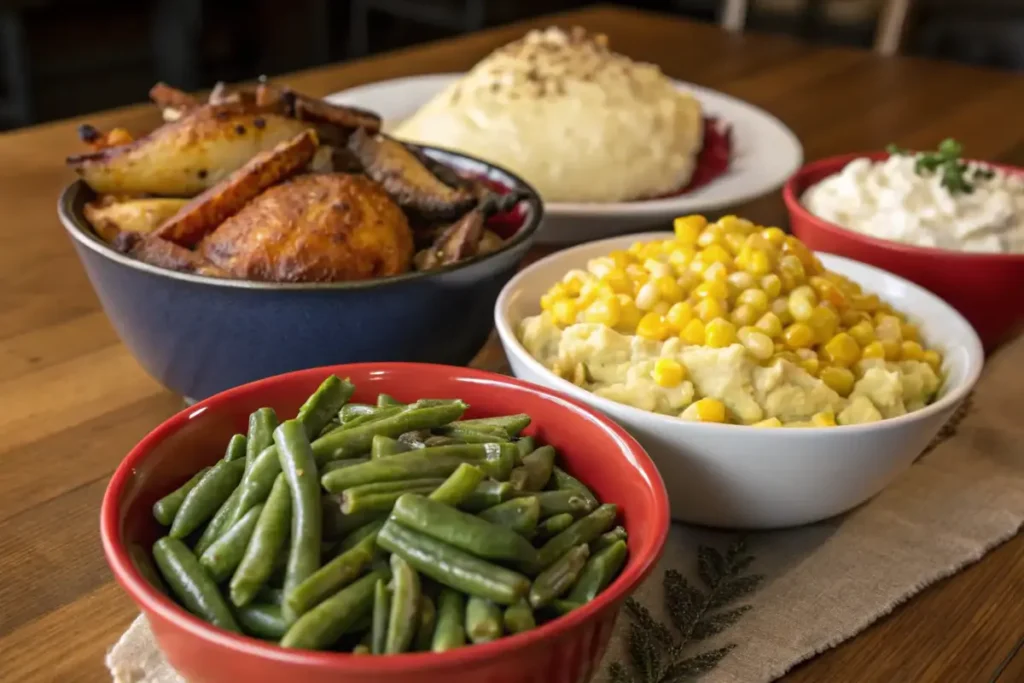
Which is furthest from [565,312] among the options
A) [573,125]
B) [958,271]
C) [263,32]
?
[263,32]

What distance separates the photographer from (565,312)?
1.39 meters

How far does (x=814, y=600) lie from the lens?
1.23 meters

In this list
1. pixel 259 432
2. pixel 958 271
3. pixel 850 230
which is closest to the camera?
pixel 259 432

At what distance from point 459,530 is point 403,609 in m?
A: 0.09

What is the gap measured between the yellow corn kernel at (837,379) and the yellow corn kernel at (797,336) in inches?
1.7

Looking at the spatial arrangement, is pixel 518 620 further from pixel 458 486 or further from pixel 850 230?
pixel 850 230

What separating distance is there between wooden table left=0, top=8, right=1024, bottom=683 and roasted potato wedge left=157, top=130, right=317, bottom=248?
29cm

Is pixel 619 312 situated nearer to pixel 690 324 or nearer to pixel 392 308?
pixel 690 324

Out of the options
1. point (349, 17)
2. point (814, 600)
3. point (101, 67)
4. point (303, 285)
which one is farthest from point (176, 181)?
point (349, 17)

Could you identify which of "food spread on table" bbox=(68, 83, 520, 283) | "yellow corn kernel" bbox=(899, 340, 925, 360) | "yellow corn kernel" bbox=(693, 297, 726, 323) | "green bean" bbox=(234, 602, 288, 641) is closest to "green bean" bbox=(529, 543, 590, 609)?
"green bean" bbox=(234, 602, 288, 641)

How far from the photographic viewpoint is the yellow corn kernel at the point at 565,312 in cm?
139

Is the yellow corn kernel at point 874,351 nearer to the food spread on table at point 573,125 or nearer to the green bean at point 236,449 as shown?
the green bean at point 236,449

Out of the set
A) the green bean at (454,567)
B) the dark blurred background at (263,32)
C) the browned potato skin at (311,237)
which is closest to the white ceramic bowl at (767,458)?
the browned potato skin at (311,237)

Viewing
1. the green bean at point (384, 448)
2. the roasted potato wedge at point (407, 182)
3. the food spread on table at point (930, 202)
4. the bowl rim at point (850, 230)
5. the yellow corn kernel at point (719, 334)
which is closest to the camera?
the green bean at point (384, 448)
